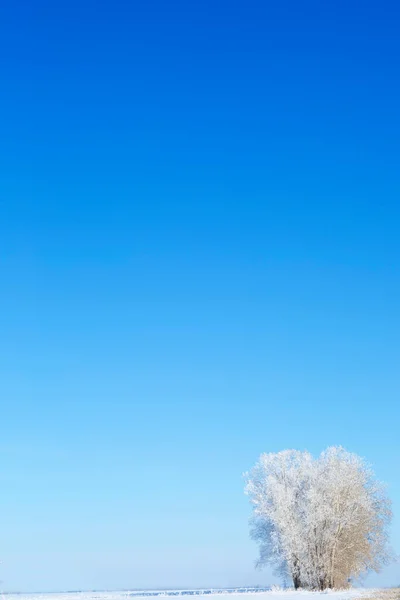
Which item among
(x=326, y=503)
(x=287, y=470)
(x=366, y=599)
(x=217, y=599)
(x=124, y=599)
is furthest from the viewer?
(x=287, y=470)

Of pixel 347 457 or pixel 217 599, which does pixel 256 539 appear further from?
pixel 217 599

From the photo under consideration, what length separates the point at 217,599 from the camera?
129ft

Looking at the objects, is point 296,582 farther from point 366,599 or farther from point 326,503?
point 366,599

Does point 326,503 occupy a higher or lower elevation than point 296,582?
higher

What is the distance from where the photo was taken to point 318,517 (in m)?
55.7

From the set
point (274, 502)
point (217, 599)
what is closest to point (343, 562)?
point (274, 502)

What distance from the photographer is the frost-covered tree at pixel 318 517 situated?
55750mm

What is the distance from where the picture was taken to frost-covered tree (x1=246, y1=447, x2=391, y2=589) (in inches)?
2195

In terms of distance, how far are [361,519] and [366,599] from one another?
22578 millimetres

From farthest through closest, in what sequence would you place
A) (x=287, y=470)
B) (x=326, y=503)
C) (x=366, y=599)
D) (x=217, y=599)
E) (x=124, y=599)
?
(x=287, y=470), (x=326, y=503), (x=124, y=599), (x=217, y=599), (x=366, y=599)

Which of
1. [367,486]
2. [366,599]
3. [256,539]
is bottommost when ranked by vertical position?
[366,599]

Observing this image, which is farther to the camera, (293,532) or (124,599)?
(293,532)

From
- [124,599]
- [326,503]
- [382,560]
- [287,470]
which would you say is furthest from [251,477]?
[124,599]

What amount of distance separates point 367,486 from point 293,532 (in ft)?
25.9
